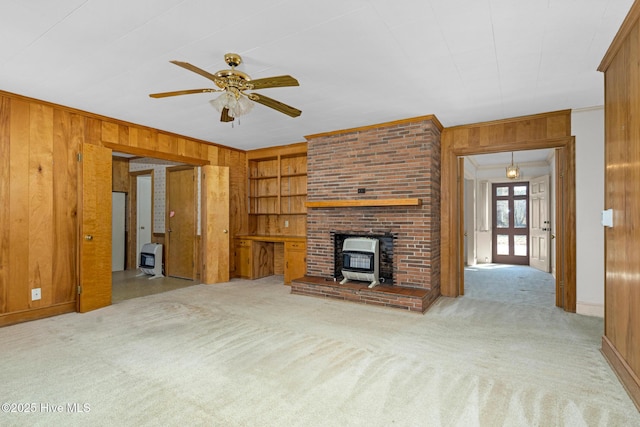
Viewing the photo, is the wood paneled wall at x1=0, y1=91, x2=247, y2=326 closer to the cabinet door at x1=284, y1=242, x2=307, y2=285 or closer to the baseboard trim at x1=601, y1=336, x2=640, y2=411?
the cabinet door at x1=284, y1=242, x2=307, y2=285

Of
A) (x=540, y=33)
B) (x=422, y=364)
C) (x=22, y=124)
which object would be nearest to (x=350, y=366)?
(x=422, y=364)

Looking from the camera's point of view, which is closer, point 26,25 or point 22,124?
point 26,25

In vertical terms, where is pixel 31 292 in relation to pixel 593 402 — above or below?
above

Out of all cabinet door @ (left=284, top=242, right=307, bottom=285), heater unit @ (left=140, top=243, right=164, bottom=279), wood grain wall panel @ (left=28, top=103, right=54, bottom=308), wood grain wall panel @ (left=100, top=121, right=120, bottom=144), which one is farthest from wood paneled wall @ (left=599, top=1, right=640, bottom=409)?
heater unit @ (left=140, top=243, right=164, bottom=279)

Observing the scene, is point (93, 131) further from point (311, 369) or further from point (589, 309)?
point (589, 309)

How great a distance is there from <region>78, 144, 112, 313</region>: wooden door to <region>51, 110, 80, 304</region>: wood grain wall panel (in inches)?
4.5

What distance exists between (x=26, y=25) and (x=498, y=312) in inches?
210

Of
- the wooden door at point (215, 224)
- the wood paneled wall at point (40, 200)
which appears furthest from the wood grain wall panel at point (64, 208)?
the wooden door at point (215, 224)

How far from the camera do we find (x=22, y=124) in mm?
3664

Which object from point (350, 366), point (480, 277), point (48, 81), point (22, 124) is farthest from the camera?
point (480, 277)

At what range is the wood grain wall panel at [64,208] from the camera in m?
3.94

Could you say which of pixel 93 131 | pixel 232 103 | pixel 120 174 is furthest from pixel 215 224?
pixel 232 103

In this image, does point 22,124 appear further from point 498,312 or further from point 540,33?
point 498,312

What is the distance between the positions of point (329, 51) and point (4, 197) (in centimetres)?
380
